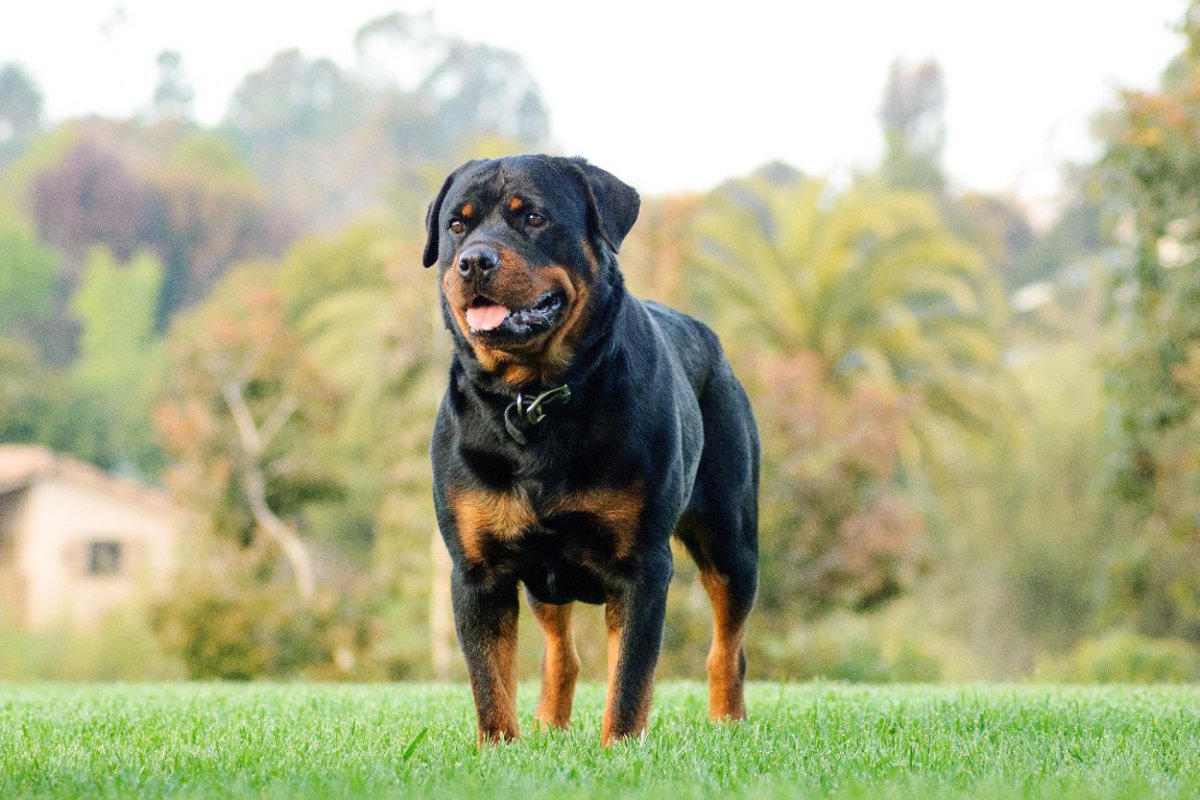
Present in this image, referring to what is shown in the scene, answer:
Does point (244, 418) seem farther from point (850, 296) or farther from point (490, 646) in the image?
point (490, 646)

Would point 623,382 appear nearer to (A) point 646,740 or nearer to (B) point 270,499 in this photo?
(A) point 646,740

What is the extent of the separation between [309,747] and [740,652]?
205cm

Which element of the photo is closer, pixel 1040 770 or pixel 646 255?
pixel 1040 770

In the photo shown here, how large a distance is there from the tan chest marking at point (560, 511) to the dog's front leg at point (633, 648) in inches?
5.7

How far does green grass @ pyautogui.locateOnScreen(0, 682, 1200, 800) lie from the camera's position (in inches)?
180

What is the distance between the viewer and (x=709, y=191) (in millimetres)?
30766

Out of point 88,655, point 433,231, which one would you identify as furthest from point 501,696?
point 88,655

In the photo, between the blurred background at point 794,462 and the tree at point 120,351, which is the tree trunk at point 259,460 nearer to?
the blurred background at point 794,462

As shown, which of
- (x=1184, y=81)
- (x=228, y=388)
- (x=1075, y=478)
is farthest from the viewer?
(x=1075, y=478)

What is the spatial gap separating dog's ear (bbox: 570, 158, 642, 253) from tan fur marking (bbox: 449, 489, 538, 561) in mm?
1031

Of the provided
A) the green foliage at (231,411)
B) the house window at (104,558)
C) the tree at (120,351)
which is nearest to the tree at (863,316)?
the green foliage at (231,411)

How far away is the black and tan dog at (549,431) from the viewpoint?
5.66 m

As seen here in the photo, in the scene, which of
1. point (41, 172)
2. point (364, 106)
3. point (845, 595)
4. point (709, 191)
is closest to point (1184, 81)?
point (845, 595)

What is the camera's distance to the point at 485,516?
575cm
